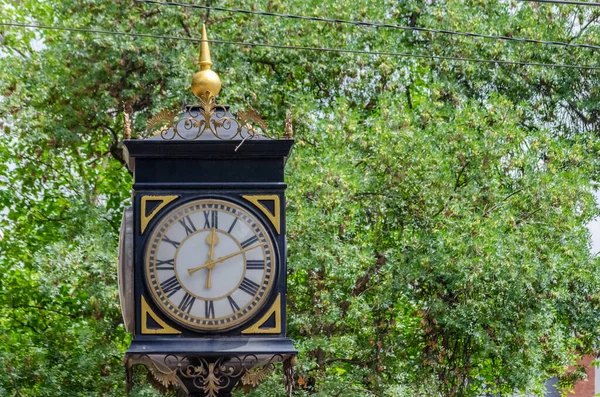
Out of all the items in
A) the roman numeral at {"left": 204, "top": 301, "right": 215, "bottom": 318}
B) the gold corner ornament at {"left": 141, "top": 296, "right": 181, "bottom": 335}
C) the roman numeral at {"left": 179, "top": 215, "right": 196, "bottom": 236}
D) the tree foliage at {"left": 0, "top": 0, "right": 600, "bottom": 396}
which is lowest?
the gold corner ornament at {"left": 141, "top": 296, "right": 181, "bottom": 335}

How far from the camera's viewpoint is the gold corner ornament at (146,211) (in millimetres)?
5496

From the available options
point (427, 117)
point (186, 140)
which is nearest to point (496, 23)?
point (427, 117)

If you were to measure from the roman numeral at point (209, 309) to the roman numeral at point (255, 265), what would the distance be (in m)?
0.21

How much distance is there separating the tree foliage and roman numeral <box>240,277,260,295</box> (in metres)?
8.83

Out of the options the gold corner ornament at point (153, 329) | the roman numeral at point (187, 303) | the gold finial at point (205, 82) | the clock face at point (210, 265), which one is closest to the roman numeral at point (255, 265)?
the clock face at point (210, 265)

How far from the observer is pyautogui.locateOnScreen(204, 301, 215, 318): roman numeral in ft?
17.9

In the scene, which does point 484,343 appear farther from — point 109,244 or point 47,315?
point 47,315

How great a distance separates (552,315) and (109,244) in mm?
5105

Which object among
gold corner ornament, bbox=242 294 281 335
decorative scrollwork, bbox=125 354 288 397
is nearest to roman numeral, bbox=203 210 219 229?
gold corner ornament, bbox=242 294 281 335

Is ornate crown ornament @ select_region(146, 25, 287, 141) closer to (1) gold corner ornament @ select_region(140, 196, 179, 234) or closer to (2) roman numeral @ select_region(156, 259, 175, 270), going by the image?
(1) gold corner ornament @ select_region(140, 196, 179, 234)

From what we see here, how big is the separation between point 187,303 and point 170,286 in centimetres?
10

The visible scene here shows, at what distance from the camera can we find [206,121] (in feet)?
18.6

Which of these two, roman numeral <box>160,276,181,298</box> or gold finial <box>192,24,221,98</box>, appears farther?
gold finial <box>192,24,221,98</box>

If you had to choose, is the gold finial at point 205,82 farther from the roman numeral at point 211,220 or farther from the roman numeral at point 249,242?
the roman numeral at point 249,242
